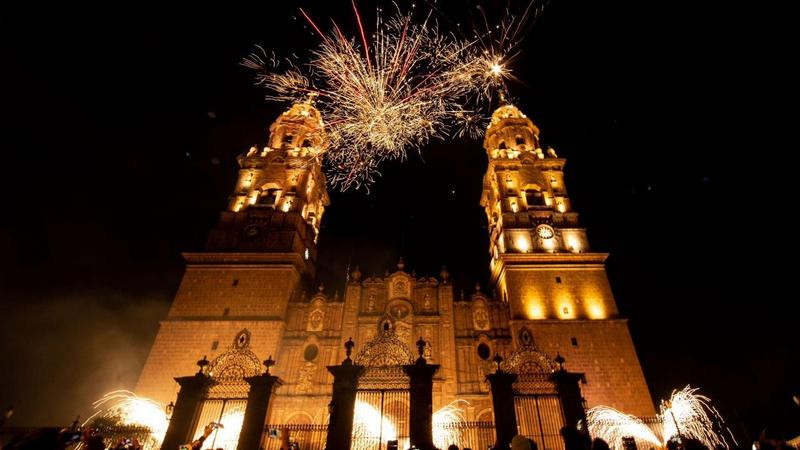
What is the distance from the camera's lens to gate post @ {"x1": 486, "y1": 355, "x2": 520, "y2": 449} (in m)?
11.8

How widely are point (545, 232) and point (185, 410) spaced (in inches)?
979

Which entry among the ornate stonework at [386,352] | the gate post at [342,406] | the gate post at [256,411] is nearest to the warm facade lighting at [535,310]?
the ornate stonework at [386,352]

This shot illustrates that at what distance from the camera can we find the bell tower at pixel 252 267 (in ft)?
78.7

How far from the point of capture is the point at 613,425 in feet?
69.8

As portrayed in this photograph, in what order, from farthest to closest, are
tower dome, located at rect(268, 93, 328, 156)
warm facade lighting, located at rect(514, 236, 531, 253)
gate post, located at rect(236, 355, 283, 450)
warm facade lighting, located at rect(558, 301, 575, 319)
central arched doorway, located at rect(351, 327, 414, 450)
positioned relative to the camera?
tower dome, located at rect(268, 93, 328, 156)
warm facade lighting, located at rect(514, 236, 531, 253)
warm facade lighting, located at rect(558, 301, 575, 319)
central arched doorway, located at rect(351, 327, 414, 450)
gate post, located at rect(236, 355, 283, 450)

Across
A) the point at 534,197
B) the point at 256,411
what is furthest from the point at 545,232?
the point at 256,411

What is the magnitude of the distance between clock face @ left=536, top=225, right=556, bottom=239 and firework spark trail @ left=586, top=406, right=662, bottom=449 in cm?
1183

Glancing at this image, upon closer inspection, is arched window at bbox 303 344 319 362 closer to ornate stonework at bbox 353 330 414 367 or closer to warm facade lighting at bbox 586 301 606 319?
ornate stonework at bbox 353 330 414 367

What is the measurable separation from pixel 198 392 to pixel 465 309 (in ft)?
59.5

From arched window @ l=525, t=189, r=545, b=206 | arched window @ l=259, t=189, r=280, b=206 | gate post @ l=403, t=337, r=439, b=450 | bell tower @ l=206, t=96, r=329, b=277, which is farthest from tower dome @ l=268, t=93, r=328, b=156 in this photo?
gate post @ l=403, t=337, r=439, b=450

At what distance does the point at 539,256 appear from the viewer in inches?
1111

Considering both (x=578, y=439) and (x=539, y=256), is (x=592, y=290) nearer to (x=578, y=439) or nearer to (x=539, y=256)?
(x=539, y=256)

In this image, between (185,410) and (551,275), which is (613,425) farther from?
(185,410)

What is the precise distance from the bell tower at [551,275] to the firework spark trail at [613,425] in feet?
2.54
